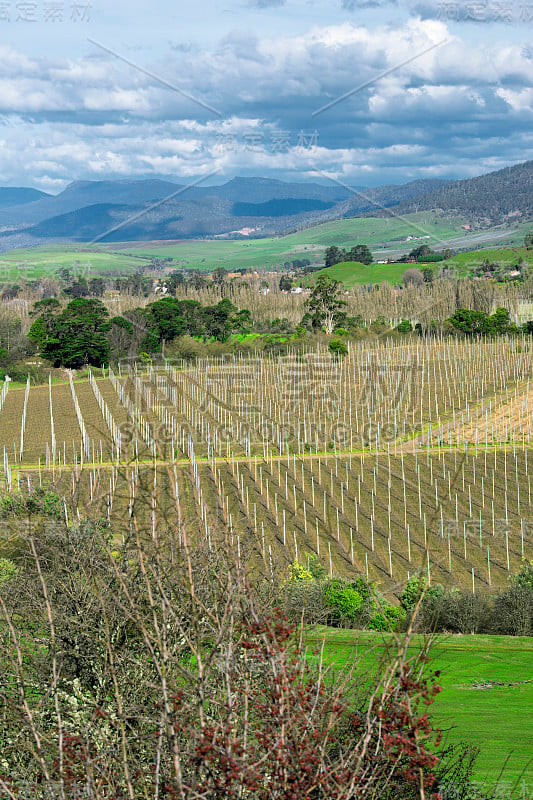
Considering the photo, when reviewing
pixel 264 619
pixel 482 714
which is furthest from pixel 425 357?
pixel 264 619

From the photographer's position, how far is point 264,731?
14.4 ft

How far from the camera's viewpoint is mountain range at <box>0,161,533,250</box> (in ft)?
42.1

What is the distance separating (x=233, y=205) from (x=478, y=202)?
2461 cm

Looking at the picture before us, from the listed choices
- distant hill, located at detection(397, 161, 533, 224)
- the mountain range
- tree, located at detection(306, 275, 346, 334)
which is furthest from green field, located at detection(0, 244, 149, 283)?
distant hill, located at detection(397, 161, 533, 224)

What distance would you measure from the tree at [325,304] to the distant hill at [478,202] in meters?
42.8

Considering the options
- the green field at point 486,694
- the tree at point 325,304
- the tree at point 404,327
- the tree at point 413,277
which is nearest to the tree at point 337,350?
the tree at point 404,327

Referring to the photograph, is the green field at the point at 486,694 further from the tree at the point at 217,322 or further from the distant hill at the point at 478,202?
the tree at the point at 217,322

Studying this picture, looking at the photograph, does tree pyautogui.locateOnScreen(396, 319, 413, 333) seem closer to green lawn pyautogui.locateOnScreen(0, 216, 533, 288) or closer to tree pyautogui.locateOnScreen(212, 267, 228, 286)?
green lawn pyautogui.locateOnScreen(0, 216, 533, 288)

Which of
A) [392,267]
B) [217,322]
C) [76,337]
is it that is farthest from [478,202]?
[392,267]

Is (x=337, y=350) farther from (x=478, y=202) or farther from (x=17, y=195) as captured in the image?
(x=17, y=195)

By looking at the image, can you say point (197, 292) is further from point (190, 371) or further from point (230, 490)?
point (230, 490)

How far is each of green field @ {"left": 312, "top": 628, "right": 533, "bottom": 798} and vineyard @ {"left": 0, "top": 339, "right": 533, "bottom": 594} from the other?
5.73 ft

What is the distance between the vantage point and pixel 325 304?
67688 millimetres

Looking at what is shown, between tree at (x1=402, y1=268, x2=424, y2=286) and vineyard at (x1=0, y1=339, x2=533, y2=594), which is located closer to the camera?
vineyard at (x1=0, y1=339, x2=533, y2=594)
